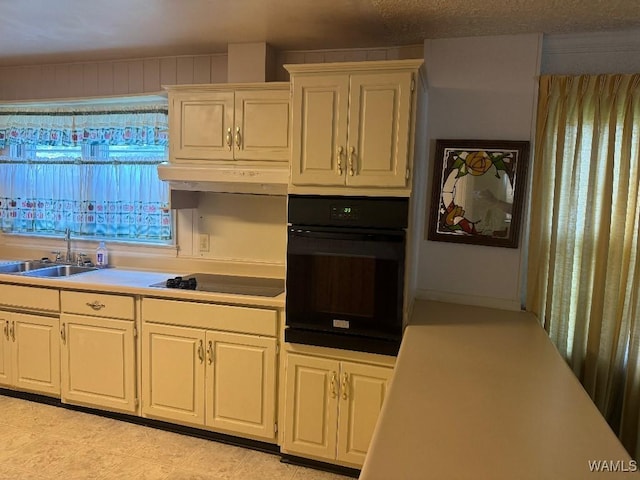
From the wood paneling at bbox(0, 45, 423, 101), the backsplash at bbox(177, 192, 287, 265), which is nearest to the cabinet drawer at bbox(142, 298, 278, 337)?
the backsplash at bbox(177, 192, 287, 265)

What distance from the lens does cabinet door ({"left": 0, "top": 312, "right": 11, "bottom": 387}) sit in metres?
3.20

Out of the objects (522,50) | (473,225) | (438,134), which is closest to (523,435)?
(473,225)

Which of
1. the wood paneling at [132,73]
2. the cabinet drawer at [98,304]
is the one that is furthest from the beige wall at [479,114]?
the cabinet drawer at [98,304]

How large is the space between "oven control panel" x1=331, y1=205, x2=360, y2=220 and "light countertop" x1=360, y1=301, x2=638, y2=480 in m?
0.64

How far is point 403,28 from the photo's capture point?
2594 mm

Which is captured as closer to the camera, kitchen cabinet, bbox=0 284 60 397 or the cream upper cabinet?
the cream upper cabinet

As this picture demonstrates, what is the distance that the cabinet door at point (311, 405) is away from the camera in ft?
8.23

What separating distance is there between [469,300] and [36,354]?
278 centimetres

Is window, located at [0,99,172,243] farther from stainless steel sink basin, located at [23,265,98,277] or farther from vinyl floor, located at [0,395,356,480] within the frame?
vinyl floor, located at [0,395,356,480]

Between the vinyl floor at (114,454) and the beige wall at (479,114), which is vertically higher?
the beige wall at (479,114)

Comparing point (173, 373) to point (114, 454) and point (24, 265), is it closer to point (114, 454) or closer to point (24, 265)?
point (114, 454)

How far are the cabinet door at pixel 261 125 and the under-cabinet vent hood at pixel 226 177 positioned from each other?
0.28 ft

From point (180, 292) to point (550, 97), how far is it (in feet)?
7.56

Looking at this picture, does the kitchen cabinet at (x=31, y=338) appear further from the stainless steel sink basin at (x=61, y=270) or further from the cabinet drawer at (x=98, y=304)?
the stainless steel sink basin at (x=61, y=270)
